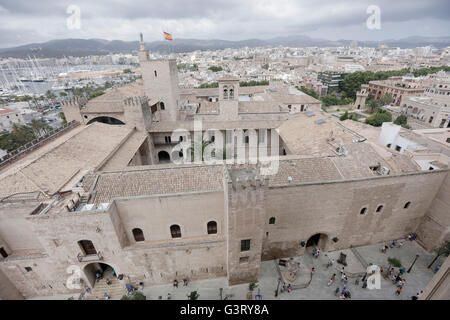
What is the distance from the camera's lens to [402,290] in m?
16.7

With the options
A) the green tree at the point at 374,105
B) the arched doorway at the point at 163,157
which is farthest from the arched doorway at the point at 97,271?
the green tree at the point at 374,105

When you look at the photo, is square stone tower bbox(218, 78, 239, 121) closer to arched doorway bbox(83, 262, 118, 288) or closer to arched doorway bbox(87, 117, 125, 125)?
arched doorway bbox(87, 117, 125, 125)

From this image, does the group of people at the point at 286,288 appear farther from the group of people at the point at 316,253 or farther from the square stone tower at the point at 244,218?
the group of people at the point at 316,253

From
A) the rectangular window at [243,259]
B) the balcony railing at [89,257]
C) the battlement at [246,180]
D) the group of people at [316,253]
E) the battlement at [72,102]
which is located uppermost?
the battlement at [72,102]

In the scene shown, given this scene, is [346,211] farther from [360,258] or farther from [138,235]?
[138,235]

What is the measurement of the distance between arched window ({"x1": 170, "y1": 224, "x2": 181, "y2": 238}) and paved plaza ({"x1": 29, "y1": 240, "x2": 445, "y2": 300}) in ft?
12.7

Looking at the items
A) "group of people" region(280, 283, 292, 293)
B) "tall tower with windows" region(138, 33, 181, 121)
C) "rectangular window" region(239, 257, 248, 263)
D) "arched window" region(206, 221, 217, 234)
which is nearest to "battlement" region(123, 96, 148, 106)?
"tall tower with windows" region(138, 33, 181, 121)

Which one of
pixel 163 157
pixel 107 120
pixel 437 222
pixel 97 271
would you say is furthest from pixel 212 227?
pixel 107 120

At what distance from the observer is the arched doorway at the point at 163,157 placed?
108 ft

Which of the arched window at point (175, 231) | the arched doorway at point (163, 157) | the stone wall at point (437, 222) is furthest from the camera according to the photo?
the arched doorway at point (163, 157)

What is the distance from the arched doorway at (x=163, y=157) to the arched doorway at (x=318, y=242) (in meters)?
21.7
